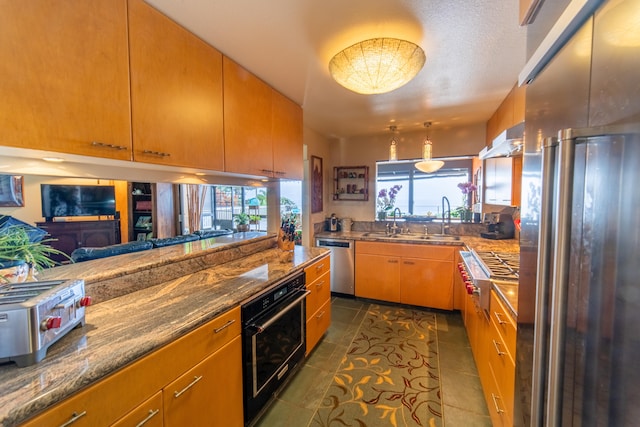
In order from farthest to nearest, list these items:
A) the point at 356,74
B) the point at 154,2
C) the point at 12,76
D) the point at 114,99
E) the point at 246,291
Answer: the point at 356,74 < the point at 246,291 < the point at 154,2 < the point at 114,99 < the point at 12,76

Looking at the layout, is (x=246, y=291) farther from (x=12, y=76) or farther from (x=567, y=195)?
(x=567, y=195)

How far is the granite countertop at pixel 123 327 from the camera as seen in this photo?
2.30 feet

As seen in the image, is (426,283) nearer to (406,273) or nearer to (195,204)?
(406,273)

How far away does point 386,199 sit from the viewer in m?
3.90

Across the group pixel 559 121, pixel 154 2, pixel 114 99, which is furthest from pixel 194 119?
pixel 559 121

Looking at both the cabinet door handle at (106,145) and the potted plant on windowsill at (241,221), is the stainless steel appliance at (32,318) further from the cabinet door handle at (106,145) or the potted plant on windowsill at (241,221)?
the potted plant on windowsill at (241,221)

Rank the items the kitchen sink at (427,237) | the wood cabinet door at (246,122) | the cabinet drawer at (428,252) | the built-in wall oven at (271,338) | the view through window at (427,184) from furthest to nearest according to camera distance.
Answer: the view through window at (427,184), the kitchen sink at (427,237), the cabinet drawer at (428,252), the wood cabinet door at (246,122), the built-in wall oven at (271,338)

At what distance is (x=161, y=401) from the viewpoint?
98cm

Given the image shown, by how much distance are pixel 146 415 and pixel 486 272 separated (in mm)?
1917

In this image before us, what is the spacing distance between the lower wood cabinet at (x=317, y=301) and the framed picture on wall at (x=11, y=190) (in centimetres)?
171

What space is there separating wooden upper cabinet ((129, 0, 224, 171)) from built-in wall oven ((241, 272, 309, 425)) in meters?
0.92

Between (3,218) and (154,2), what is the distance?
129 cm

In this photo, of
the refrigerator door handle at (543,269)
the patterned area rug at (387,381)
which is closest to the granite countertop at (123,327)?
the patterned area rug at (387,381)

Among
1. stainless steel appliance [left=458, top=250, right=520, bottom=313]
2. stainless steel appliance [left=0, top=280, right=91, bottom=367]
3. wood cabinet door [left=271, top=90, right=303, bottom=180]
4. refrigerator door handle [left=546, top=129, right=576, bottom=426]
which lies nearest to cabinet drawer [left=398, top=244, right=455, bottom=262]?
stainless steel appliance [left=458, top=250, right=520, bottom=313]
